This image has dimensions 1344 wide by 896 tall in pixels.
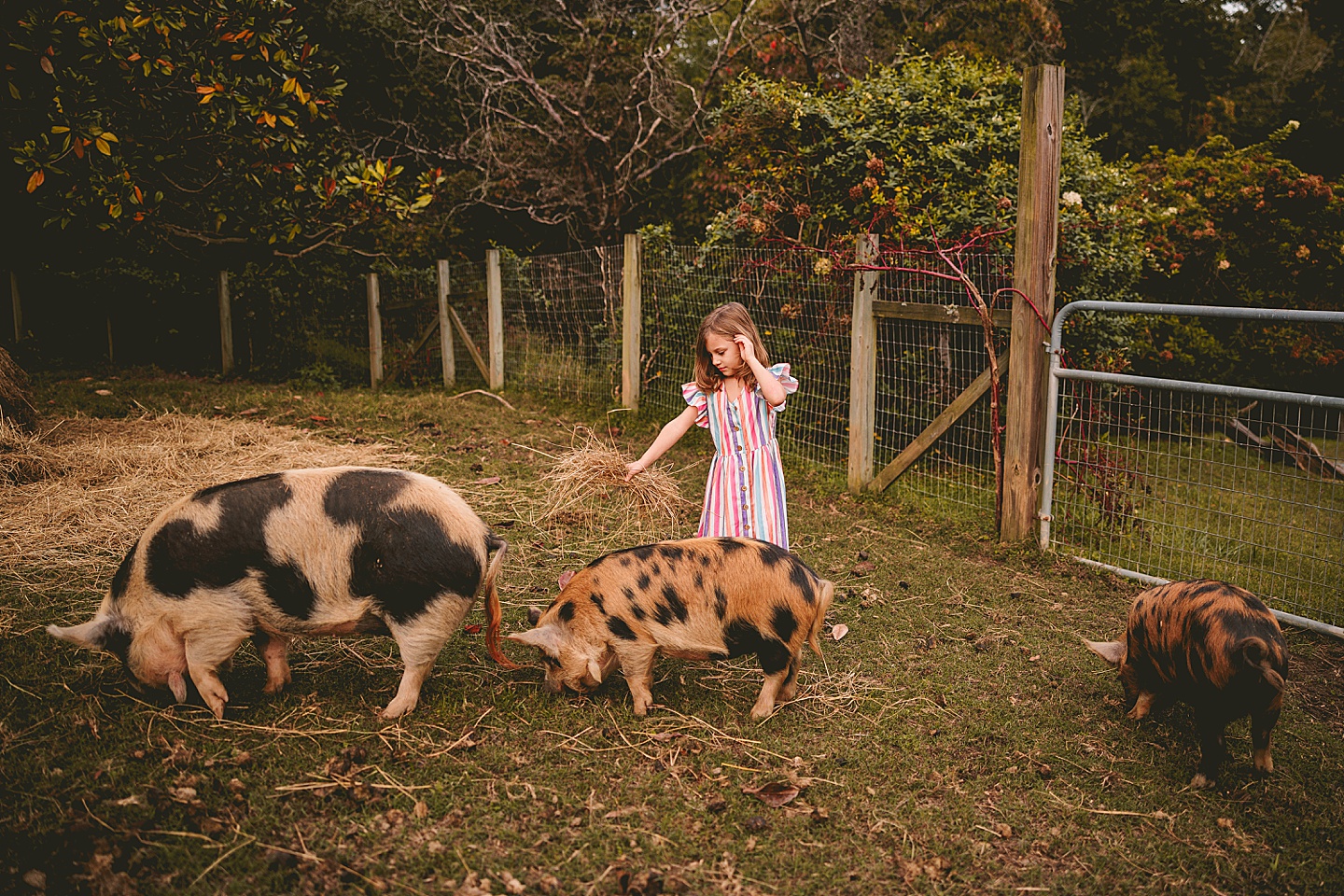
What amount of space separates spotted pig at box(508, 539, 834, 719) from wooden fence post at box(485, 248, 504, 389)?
8081mm

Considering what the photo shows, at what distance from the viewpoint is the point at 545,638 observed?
354 cm

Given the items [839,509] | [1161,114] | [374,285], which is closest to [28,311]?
[374,285]

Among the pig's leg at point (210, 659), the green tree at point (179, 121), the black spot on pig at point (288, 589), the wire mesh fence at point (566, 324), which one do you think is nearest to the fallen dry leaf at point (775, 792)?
the black spot on pig at point (288, 589)

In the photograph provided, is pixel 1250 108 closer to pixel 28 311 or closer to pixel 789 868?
pixel 789 868

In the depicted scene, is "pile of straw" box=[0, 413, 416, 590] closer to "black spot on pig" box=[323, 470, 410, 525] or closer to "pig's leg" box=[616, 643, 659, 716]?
"black spot on pig" box=[323, 470, 410, 525]

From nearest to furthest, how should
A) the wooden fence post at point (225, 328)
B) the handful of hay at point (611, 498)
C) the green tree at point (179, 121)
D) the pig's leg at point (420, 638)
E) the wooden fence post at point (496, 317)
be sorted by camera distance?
the pig's leg at point (420, 638)
the handful of hay at point (611, 498)
the green tree at point (179, 121)
the wooden fence post at point (496, 317)
the wooden fence post at point (225, 328)

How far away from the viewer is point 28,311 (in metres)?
15.4

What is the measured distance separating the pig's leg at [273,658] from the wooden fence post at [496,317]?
309 inches

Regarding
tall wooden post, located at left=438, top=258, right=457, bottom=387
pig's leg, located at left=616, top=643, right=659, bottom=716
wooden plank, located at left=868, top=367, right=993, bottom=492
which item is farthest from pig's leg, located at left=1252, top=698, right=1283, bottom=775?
tall wooden post, located at left=438, top=258, right=457, bottom=387

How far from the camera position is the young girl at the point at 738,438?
4512mm

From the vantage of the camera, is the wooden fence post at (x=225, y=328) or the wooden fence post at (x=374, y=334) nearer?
the wooden fence post at (x=374, y=334)

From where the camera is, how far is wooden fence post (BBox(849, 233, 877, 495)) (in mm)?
6863

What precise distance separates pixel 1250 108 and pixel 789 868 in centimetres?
2211

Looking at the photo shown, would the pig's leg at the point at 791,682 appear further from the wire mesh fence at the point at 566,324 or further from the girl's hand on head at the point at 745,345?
the wire mesh fence at the point at 566,324
